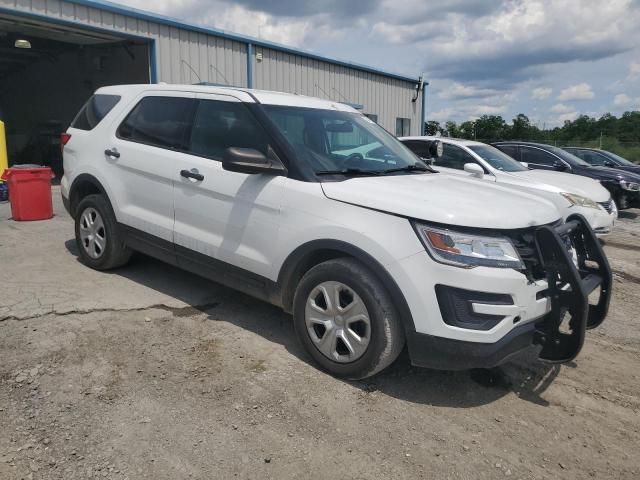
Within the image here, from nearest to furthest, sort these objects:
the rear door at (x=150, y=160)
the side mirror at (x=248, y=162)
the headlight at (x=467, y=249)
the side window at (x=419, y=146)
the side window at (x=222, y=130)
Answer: the headlight at (x=467, y=249) → the side mirror at (x=248, y=162) → the side window at (x=222, y=130) → the rear door at (x=150, y=160) → the side window at (x=419, y=146)

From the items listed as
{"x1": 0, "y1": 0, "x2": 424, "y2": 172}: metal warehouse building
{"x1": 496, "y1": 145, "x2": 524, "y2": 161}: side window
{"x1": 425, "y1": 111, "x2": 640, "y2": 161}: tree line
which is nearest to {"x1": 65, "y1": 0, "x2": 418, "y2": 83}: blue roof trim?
{"x1": 0, "y1": 0, "x2": 424, "y2": 172}: metal warehouse building

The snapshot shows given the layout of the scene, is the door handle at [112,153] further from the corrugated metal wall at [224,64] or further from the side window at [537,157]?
the side window at [537,157]

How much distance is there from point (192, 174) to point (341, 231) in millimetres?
1484

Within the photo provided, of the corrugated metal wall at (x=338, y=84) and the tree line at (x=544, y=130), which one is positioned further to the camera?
the tree line at (x=544, y=130)

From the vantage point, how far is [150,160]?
4.50m

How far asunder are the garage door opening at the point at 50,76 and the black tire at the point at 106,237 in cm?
811

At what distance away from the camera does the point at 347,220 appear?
3252 millimetres

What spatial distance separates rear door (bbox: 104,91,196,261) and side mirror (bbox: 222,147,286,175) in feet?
2.91

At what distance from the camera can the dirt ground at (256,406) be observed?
2594 millimetres

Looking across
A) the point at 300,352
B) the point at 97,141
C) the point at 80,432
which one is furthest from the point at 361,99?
the point at 80,432

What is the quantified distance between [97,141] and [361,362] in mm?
3489

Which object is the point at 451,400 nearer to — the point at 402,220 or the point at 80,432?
the point at 402,220

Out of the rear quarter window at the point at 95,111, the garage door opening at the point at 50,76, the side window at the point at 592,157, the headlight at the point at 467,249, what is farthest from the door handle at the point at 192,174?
the side window at the point at 592,157

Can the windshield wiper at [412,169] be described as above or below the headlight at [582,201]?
above
